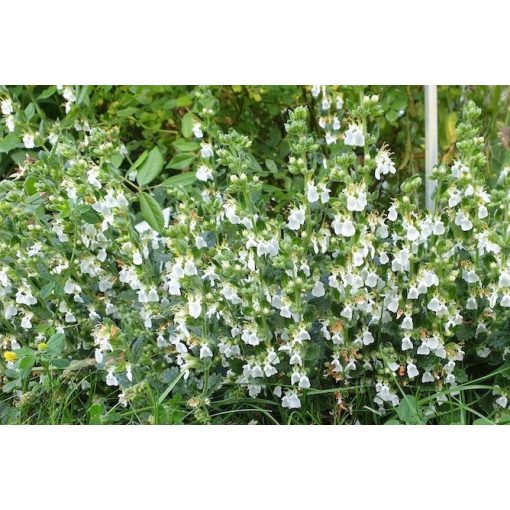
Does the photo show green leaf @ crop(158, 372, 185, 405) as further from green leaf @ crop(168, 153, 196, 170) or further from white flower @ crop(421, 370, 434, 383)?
green leaf @ crop(168, 153, 196, 170)

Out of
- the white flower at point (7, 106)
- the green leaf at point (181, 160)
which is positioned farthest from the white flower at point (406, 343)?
the white flower at point (7, 106)

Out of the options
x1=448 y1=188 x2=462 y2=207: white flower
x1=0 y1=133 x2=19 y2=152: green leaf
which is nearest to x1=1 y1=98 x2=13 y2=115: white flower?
x1=0 y1=133 x2=19 y2=152: green leaf

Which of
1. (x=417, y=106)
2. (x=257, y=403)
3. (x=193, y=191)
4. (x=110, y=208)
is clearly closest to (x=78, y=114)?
(x=193, y=191)

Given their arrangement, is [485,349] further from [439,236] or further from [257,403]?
[257,403]

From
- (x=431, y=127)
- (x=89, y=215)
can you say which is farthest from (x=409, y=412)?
(x=431, y=127)

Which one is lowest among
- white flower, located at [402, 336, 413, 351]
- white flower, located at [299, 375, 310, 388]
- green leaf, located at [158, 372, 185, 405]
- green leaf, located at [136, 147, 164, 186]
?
white flower, located at [299, 375, 310, 388]

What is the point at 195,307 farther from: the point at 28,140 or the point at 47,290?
the point at 28,140
